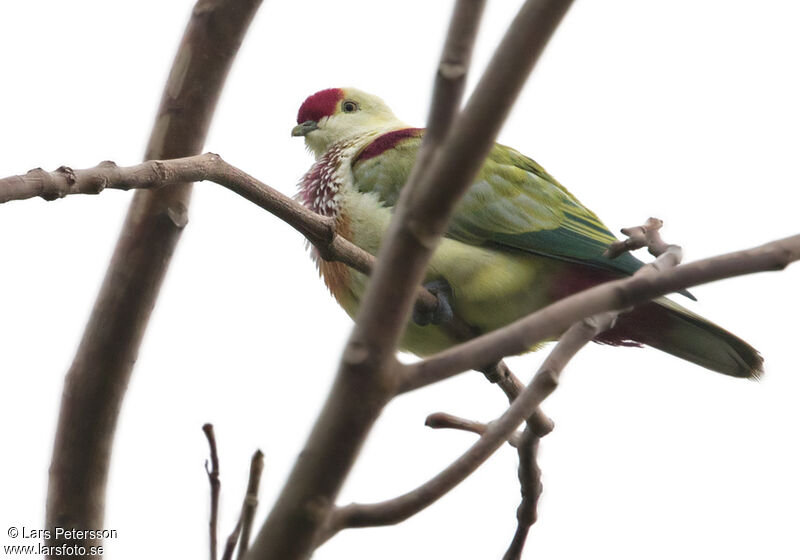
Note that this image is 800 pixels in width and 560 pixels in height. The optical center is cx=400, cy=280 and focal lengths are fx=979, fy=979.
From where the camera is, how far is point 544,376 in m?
2.05

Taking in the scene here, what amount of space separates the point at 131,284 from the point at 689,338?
2301 mm

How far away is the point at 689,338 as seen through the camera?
13.3ft

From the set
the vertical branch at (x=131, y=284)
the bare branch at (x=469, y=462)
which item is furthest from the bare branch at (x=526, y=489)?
the vertical branch at (x=131, y=284)

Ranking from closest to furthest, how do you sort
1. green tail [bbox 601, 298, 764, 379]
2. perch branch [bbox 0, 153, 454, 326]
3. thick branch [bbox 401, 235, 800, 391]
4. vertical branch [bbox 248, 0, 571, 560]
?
vertical branch [bbox 248, 0, 571, 560] → thick branch [bbox 401, 235, 800, 391] → perch branch [bbox 0, 153, 454, 326] → green tail [bbox 601, 298, 764, 379]

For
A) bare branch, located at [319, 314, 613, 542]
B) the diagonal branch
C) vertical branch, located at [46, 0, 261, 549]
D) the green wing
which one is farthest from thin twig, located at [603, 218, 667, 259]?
vertical branch, located at [46, 0, 261, 549]

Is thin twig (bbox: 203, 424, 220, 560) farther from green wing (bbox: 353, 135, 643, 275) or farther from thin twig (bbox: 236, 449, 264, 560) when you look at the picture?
green wing (bbox: 353, 135, 643, 275)

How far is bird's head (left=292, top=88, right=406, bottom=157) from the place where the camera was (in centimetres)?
545

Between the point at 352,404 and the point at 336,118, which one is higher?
the point at 336,118

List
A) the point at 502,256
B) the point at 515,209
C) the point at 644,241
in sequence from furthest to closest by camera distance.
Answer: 1. the point at 515,209
2. the point at 502,256
3. the point at 644,241

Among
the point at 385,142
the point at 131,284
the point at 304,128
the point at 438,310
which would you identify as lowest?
the point at 131,284

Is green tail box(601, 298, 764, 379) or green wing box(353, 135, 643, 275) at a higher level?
green wing box(353, 135, 643, 275)

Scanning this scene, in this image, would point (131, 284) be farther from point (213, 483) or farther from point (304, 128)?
point (304, 128)

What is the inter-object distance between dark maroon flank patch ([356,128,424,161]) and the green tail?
133cm

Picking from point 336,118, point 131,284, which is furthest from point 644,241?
Result: point 336,118
